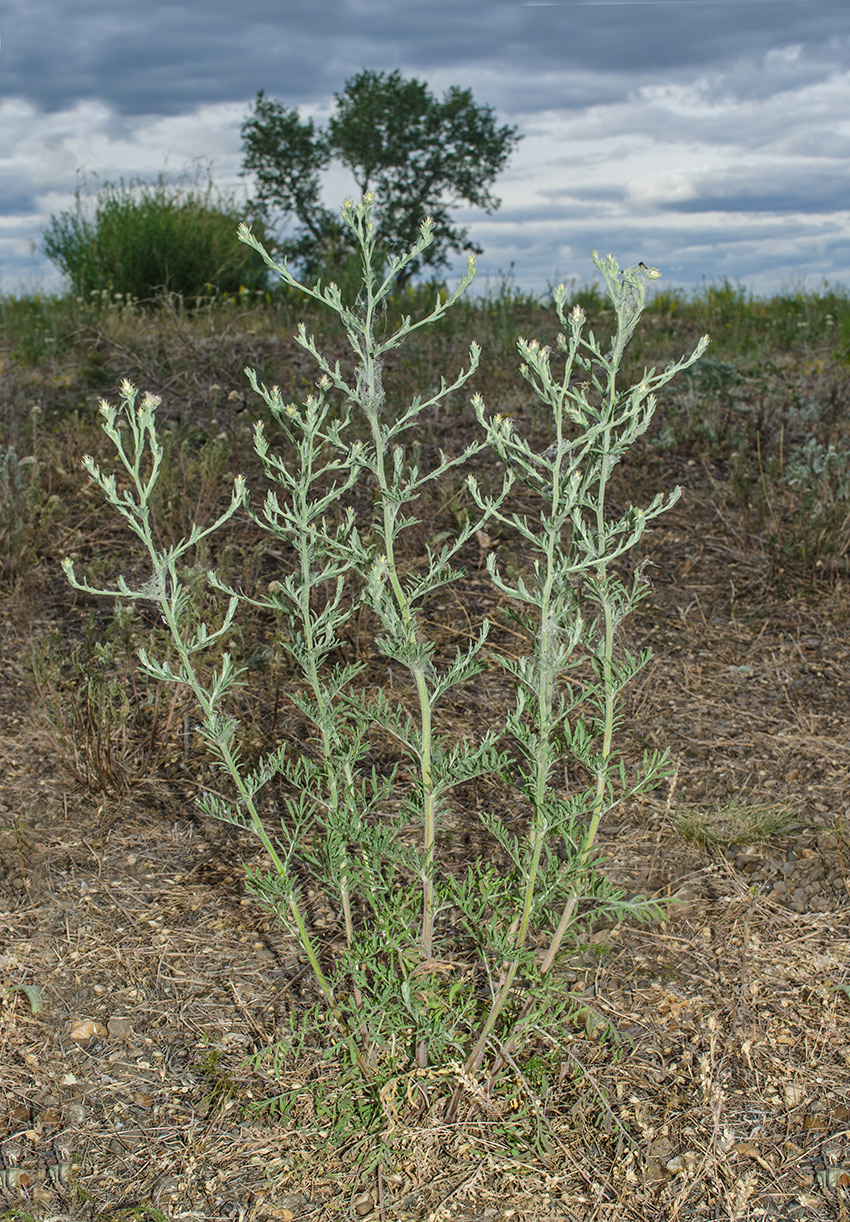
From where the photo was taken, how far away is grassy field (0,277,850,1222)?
221cm

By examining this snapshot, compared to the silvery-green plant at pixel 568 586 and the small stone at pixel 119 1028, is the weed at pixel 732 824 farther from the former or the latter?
the small stone at pixel 119 1028

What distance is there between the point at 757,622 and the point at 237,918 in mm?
2844

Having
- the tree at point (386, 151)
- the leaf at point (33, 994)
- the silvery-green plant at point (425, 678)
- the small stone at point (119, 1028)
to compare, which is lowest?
the small stone at point (119, 1028)

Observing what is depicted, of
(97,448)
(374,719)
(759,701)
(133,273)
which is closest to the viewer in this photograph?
(374,719)

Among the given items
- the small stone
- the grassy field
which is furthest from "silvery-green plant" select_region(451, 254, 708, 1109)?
the small stone

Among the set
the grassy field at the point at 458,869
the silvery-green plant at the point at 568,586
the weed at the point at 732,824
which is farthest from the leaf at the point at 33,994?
the weed at the point at 732,824

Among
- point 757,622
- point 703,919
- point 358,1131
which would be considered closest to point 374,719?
point 358,1131

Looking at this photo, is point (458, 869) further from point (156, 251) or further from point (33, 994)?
point (156, 251)

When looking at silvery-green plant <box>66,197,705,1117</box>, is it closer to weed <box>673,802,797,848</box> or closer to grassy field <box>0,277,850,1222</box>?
grassy field <box>0,277,850,1222</box>

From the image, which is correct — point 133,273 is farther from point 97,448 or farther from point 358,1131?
point 358,1131

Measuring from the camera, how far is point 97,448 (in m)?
5.88

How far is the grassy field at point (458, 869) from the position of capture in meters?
2.21

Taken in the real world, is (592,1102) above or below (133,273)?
below

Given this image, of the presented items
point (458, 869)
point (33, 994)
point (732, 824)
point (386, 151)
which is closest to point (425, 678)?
point (458, 869)
